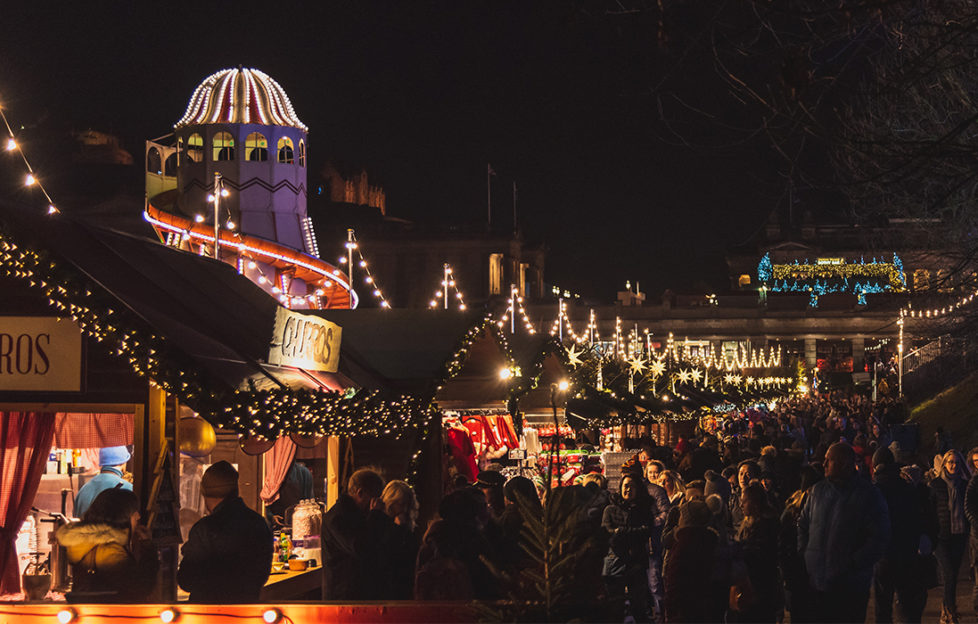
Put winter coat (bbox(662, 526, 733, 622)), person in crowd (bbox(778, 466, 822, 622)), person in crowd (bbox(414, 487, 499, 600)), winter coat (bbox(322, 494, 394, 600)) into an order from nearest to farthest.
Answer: person in crowd (bbox(414, 487, 499, 600)) → winter coat (bbox(322, 494, 394, 600)) → winter coat (bbox(662, 526, 733, 622)) → person in crowd (bbox(778, 466, 822, 622))

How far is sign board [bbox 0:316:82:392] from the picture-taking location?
8.25 meters

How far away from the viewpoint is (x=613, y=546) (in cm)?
1014

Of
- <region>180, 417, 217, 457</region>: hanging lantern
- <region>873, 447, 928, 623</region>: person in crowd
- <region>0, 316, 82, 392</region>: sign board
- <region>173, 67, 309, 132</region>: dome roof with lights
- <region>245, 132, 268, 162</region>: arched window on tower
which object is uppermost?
<region>173, 67, 309, 132</region>: dome roof with lights

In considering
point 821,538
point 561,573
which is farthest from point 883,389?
point 561,573

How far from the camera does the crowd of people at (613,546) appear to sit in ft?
21.4

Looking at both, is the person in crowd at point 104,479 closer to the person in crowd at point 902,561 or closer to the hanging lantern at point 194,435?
the hanging lantern at point 194,435

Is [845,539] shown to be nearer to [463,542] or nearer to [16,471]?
[463,542]

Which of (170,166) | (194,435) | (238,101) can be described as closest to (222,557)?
(194,435)

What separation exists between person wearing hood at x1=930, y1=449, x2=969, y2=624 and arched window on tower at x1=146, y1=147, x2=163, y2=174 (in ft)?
69.4

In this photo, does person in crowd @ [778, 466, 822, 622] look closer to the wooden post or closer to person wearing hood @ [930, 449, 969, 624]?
person wearing hood @ [930, 449, 969, 624]

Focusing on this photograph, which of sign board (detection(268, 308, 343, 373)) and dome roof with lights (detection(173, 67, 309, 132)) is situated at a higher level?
dome roof with lights (detection(173, 67, 309, 132))

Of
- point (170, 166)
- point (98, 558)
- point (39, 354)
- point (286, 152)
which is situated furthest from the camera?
point (170, 166)

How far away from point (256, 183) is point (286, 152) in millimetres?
1069

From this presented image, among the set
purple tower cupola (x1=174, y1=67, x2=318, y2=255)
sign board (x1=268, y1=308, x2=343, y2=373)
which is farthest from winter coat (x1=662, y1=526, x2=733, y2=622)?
purple tower cupola (x1=174, y1=67, x2=318, y2=255)
